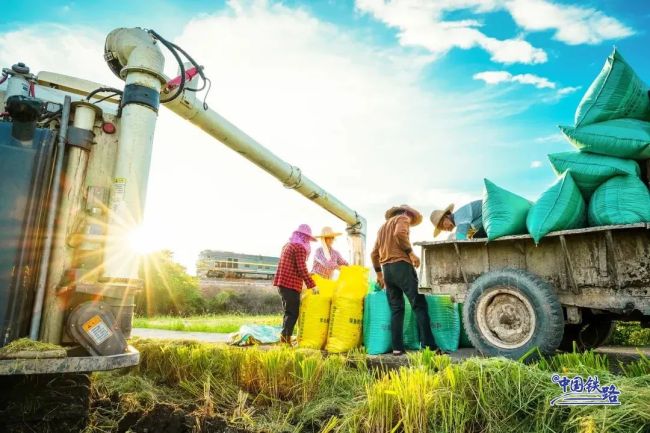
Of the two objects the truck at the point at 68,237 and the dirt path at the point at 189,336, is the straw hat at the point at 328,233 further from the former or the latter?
the truck at the point at 68,237

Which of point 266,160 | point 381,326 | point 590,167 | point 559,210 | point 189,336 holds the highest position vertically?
point 266,160

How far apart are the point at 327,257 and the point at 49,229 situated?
504 centimetres

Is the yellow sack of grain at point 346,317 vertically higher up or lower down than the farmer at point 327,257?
lower down

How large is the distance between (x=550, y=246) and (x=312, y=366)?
7.72ft

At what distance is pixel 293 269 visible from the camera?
5.18 metres

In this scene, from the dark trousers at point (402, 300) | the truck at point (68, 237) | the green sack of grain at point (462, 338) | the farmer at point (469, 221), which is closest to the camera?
the truck at point (68, 237)

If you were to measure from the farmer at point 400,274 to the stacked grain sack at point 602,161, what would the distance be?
1048mm

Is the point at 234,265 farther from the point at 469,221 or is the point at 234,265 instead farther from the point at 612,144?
the point at 612,144

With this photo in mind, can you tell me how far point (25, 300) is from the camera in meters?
2.10

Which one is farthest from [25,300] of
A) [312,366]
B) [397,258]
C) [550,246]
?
[550,246]

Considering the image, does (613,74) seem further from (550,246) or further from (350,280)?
(350,280)

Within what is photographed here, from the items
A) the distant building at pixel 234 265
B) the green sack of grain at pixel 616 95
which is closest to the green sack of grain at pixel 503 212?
the green sack of grain at pixel 616 95

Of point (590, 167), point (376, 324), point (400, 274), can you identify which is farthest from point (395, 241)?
point (590, 167)

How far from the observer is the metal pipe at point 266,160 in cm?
611
